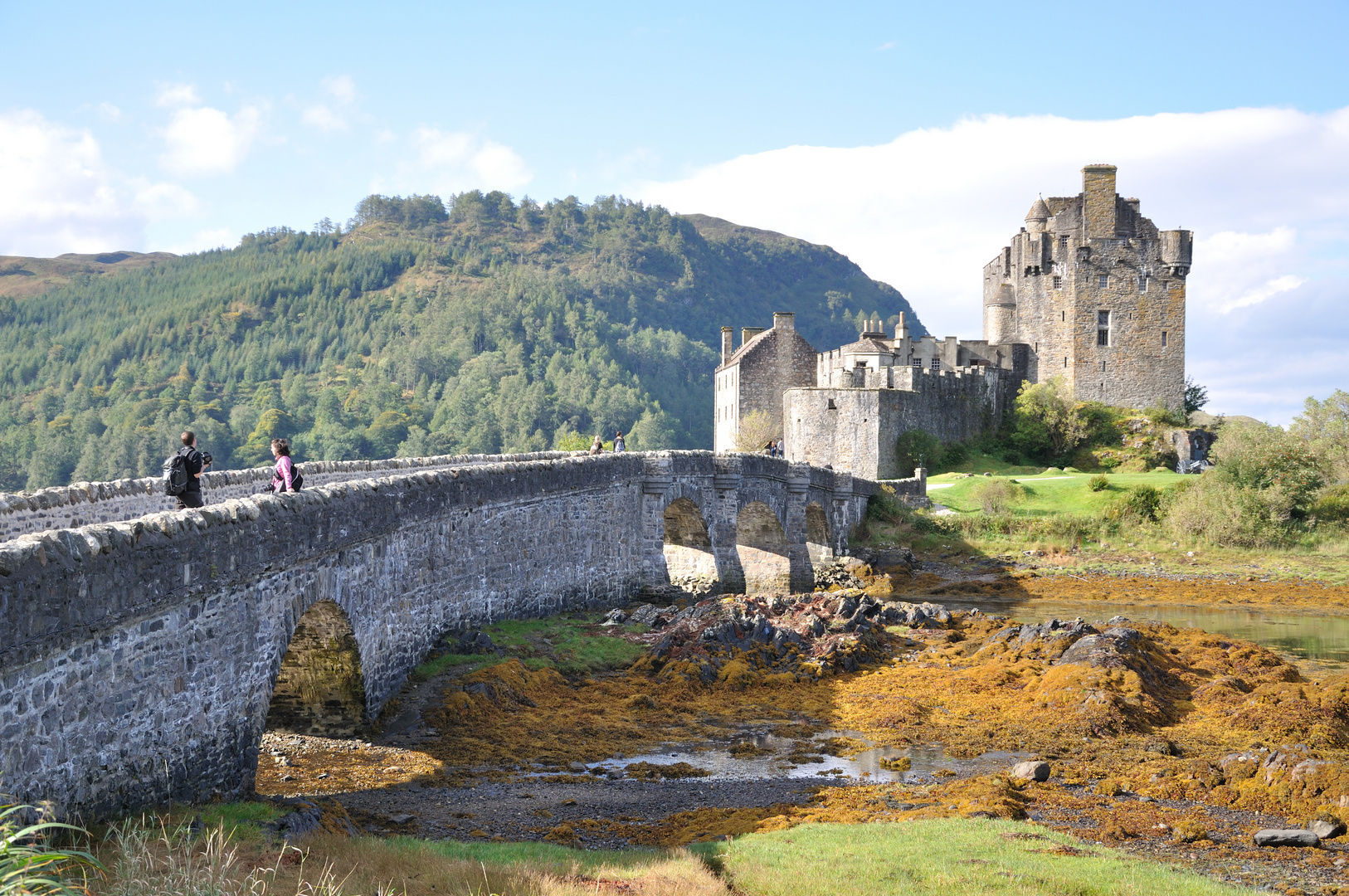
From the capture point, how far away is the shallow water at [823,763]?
15.1 metres

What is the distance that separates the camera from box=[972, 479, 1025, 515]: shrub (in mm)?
44656

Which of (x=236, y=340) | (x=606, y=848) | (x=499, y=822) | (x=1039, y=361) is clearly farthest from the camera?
(x=236, y=340)

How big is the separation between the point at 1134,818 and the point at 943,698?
6.95 meters

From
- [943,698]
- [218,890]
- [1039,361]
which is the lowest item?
[943,698]

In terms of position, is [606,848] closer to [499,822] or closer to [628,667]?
[499,822]

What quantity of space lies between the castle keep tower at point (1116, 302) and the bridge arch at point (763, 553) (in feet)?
102

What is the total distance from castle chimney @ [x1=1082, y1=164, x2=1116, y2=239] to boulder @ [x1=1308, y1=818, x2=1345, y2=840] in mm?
52922

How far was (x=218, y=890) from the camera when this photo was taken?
22.7ft

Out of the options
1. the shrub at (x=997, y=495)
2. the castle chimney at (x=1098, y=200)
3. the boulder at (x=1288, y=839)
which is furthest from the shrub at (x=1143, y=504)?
the boulder at (x=1288, y=839)

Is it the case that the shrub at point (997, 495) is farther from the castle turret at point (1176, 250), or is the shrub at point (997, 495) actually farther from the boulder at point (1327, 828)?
the boulder at point (1327, 828)

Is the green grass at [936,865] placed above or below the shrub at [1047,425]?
below

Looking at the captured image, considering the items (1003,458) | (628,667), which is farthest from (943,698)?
(1003,458)

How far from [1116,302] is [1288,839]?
53.8m

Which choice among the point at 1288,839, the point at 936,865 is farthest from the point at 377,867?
the point at 1288,839
